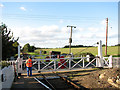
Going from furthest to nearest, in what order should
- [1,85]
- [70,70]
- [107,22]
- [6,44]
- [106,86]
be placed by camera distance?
[107,22] → [6,44] → [70,70] → [106,86] → [1,85]

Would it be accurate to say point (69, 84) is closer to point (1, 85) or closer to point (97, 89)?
point (97, 89)

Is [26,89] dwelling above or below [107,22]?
below

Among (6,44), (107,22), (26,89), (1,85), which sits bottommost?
(26,89)

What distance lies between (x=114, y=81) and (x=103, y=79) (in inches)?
37.7

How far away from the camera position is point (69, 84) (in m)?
8.82

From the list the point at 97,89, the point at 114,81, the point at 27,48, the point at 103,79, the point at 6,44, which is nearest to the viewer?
the point at 97,89

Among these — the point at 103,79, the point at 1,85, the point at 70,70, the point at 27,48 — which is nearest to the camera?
the point at 1,85

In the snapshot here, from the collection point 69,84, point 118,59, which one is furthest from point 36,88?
point 118,59

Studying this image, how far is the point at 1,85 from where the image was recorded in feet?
20.3

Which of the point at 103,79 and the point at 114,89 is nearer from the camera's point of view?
the point at 114,89

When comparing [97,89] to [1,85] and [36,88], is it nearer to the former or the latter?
[36,88]

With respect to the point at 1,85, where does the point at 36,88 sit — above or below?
below

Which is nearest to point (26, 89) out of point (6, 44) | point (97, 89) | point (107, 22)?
point (97, 89)

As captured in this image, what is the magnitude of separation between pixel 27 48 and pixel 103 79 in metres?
57.5
